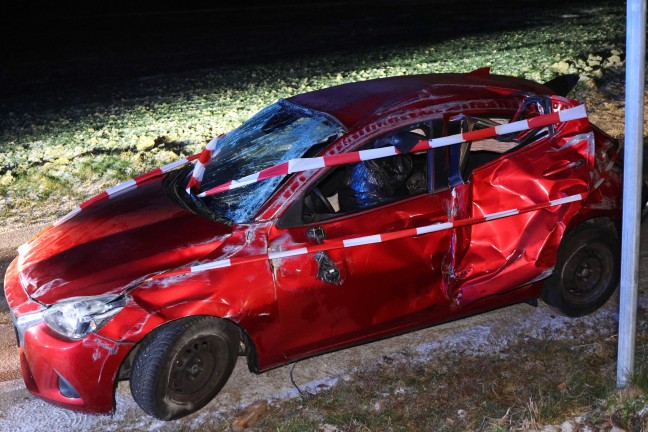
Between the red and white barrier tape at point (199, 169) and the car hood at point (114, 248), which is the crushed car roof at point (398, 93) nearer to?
the red and white barrier tape at point (199, 169)

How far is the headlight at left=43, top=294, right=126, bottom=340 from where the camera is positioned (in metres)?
4.45

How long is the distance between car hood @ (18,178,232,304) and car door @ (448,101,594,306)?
1.59m

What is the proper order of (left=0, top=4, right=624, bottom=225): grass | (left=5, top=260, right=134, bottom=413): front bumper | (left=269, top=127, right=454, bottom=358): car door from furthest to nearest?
1. (left=0, top=4, right=624, bottom=225): grass
2. (left=269, top=127, right=454, bottom=358): car door
3. (left=5, top=260, right=134, bottom=413): front bumper

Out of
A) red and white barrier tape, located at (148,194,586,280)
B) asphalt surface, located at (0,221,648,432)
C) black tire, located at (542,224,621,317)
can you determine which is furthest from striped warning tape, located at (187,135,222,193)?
black tire, located at (542,224,621,317)

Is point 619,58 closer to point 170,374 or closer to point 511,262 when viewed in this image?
point 511,262

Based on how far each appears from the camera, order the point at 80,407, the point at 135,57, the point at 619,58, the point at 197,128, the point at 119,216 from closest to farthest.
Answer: the point at 80,407, the point at 119,216, the point at 197,128, the point at 619,58, the point at 135,57

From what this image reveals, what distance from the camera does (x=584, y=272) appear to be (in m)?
5.69

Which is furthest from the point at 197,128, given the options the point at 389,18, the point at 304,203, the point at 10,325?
the point at 389,18

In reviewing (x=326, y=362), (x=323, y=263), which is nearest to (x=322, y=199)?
(x=323, y=263)

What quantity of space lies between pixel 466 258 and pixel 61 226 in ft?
8.75

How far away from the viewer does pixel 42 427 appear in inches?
192

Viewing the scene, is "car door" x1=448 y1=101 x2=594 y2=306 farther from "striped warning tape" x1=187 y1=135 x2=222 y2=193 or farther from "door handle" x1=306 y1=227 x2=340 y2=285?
"striped warning tape" x1=187 y1=135 x2=222 y2=193

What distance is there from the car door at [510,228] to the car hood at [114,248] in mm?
1586

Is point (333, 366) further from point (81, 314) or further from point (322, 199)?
point (81, 314)
